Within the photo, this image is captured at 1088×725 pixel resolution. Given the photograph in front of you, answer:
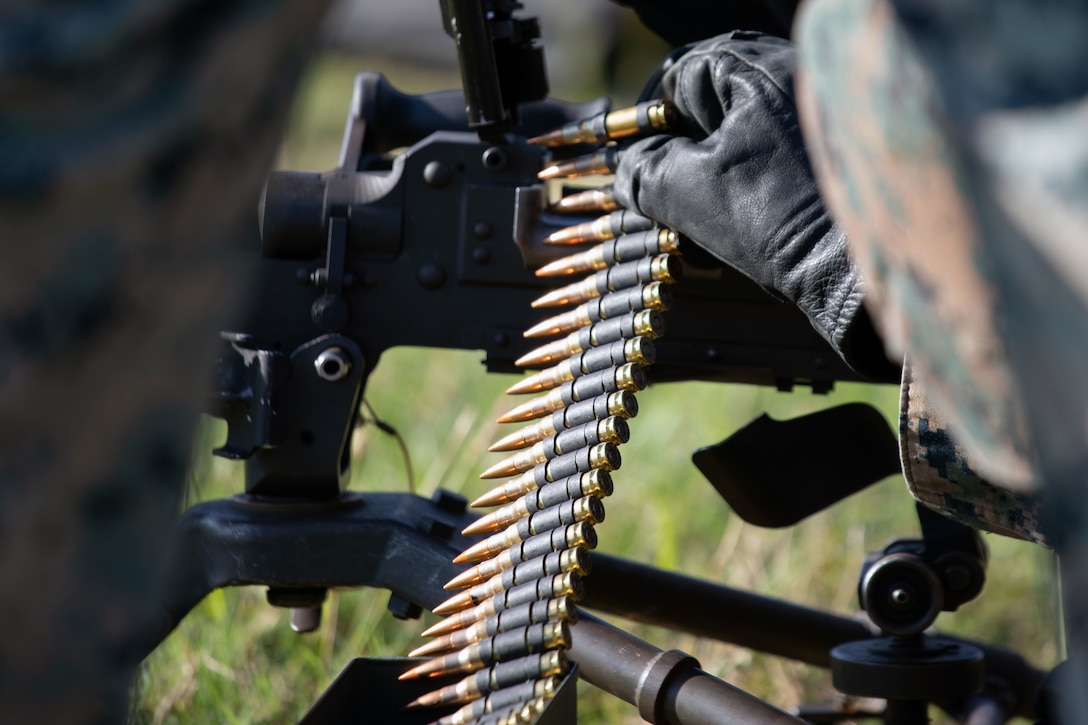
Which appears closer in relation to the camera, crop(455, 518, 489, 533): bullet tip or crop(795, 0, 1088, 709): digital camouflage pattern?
crop(795, 0, 1088, 709): digital camouflage pattern

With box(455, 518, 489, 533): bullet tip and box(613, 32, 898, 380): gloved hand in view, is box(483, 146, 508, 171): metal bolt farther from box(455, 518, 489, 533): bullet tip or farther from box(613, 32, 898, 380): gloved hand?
box(455, 518, 489, 533): bullet tip

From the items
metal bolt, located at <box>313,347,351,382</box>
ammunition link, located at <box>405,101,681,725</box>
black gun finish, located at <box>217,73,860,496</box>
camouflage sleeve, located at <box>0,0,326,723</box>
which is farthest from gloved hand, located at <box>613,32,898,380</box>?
camouflage sleeve, located at <box>0,0,326,723</box>

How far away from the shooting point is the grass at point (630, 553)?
251 cm

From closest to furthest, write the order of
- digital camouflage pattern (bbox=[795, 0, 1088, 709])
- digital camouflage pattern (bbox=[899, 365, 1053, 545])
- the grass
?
digital camouflage pattern (bbox=[795, 0, 1088, 709]) < digital camouflage pattern (bbox=[899, 365, 1053, 545]) < the grass

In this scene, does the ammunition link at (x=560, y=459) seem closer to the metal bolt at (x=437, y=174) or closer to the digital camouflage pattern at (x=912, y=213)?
the metal bolt at (x=437, y=174)

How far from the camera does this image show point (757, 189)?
1.47m

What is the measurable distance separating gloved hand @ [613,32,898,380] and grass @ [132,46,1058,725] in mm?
782

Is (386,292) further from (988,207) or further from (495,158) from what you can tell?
(988,207)

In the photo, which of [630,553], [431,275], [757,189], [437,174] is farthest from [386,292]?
[630,553]

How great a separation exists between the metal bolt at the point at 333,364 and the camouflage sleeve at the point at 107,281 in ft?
3.44

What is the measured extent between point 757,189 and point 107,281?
0.91 meters

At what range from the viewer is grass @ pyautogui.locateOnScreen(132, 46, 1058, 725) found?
2512 millimetres

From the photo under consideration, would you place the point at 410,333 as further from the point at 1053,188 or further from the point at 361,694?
the point at 1053,188

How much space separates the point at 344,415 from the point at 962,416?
1.23 m
